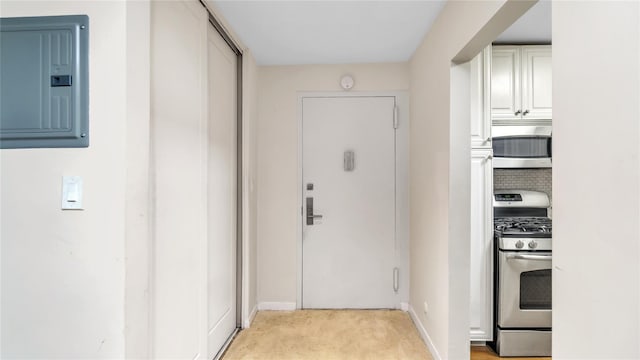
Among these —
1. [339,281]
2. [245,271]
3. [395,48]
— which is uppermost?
[395,48]

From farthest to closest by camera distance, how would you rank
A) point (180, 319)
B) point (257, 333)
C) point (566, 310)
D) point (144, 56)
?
point (257, 333) → point (180, 319) → point (144, 56) → point (566, 310)

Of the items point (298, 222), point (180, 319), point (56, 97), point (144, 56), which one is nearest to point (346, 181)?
point (298, 222)

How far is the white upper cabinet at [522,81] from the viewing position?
2402mm

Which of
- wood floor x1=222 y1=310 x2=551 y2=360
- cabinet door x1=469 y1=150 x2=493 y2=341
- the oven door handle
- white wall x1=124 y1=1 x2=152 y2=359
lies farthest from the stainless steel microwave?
white wall x1=124 y1=1 x2=152 y2=359

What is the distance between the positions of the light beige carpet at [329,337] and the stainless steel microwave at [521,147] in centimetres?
160

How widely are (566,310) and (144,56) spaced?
180 cm

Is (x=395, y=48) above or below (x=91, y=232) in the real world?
above

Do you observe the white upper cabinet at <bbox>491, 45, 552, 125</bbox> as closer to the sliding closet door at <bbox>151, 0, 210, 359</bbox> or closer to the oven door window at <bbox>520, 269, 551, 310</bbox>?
the oven door window at <bbox>520, 269, 551, 310</bbox>

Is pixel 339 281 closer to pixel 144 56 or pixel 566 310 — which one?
pixel 566 310

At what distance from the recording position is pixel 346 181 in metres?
3.06

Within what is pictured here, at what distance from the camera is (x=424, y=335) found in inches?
96.3

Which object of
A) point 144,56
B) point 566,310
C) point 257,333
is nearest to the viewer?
point 566,310

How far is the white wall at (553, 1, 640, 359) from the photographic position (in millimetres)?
790

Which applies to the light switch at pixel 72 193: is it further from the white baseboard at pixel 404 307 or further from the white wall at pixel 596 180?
the white baseboard at pixel 404 307
